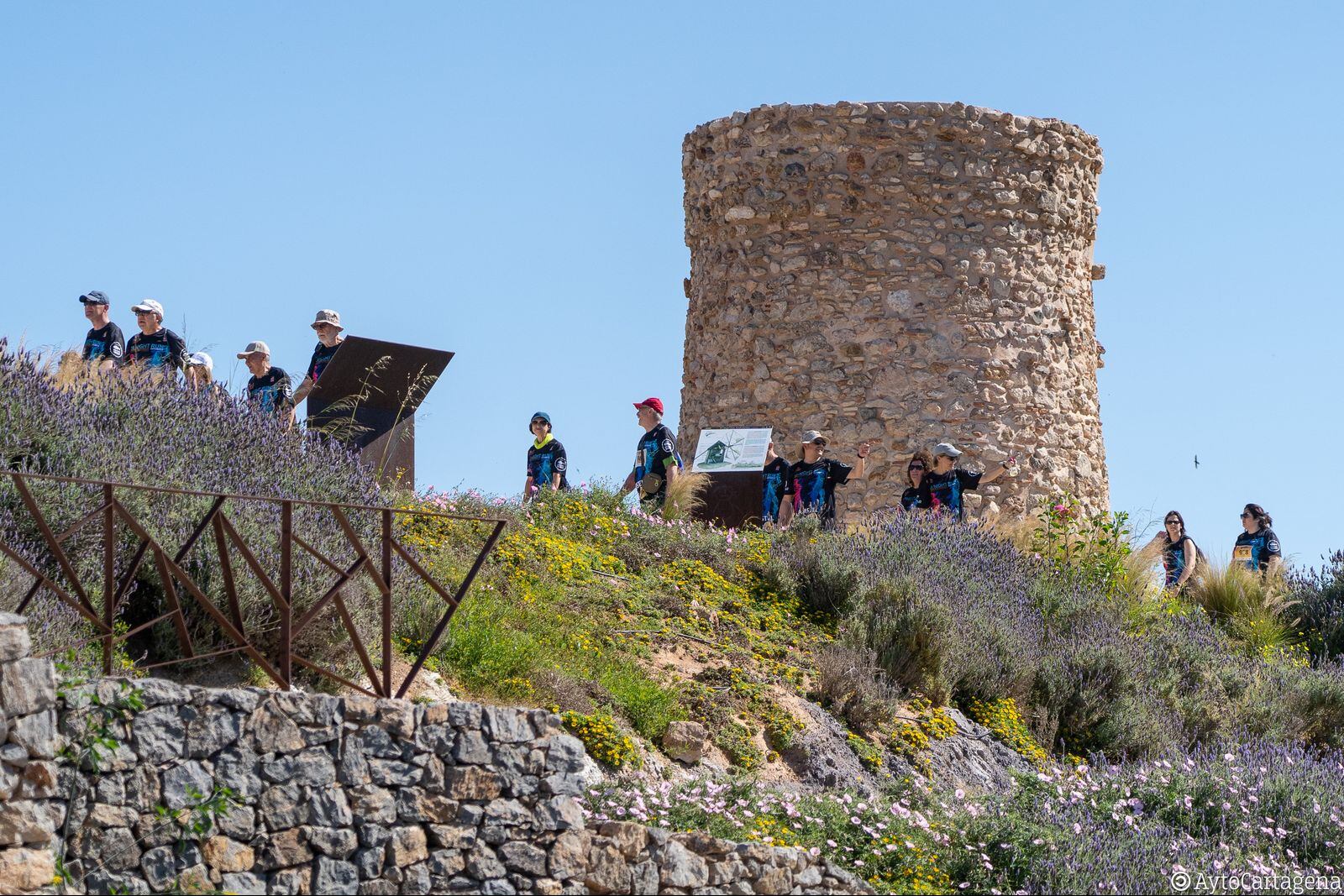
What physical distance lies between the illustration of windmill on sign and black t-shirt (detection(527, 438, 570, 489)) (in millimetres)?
1936

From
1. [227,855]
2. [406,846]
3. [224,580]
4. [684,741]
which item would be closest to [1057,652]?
[684,741]

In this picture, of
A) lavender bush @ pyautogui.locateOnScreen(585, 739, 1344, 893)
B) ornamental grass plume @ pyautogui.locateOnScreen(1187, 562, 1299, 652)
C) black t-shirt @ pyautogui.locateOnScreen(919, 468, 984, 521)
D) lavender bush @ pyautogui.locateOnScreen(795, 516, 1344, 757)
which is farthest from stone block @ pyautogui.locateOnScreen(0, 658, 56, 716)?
ornamental grass plume @ pyautogui.locateOnScreen(1187, 562, 1299, 652)

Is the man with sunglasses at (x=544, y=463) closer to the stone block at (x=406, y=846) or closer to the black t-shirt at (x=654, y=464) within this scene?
the black t-shirt at (x=654, y=464)

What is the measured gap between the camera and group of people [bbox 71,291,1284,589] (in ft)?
39.0

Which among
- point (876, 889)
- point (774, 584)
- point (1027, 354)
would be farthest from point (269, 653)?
point (1027, 354)

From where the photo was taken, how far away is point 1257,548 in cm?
1530

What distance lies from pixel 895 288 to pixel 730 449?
2.49 meters

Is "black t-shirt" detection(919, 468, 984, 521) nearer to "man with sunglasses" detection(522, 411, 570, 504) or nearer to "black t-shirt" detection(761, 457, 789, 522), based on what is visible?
"black t-shirt" detection(761, 457, 789, 522)

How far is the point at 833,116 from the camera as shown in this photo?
16359 mm

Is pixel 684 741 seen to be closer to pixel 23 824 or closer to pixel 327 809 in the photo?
pixel 327 809

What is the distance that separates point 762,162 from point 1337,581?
6695 mm

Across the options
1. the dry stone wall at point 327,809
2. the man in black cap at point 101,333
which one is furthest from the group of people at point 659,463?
the dry stone wall at point 327,809

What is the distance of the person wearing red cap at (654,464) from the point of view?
1371cm

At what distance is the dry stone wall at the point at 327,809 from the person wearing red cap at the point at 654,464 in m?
6.31
